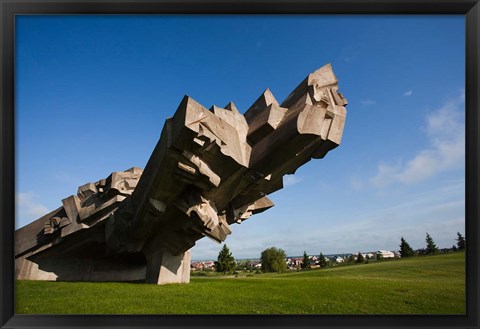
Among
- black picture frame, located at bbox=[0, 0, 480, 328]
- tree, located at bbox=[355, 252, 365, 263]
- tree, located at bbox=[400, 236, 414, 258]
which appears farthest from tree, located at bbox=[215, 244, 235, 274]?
black picture frame, located at bbox=[0, 0, 480, 328]

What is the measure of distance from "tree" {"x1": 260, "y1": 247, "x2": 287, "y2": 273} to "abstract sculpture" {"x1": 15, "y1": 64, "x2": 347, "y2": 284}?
84.2ft

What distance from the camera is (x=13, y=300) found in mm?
5203

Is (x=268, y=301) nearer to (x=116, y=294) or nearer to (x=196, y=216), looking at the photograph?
(x=196, y=216)

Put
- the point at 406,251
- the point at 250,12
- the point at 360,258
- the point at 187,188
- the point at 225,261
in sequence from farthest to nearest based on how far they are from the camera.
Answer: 1. the point at 225,261
2. the point at 360,258
3. the point at 406,251
4. the point at 187,188
5. the point at 250,12

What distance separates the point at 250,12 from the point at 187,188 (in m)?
5.57

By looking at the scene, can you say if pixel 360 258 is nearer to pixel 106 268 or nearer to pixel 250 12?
pixel 106 268

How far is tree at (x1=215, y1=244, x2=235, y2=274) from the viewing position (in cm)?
3811

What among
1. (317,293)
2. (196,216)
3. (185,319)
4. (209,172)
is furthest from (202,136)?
(317,293)

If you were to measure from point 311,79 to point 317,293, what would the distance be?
5574mm

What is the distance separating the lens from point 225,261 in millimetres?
38406

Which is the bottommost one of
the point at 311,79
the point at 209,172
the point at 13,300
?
the point at 13,300

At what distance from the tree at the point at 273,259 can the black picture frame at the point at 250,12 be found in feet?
114

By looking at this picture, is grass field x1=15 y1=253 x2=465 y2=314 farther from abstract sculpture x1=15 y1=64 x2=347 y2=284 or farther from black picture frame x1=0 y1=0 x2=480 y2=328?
abstract sculpture x1=15 y1=64 x2=347 y2=284

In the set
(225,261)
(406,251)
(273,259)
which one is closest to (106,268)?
(406,251)
